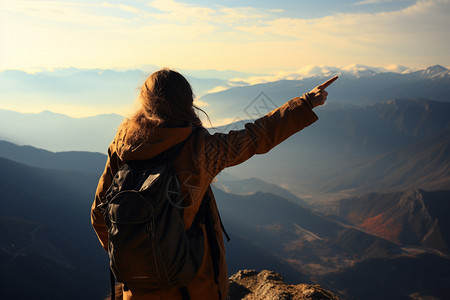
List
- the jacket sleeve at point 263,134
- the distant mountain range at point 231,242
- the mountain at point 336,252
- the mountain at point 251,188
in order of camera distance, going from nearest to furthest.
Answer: the jacket sleeve at point 263,134 < the distant mountain range at point 231,242 < the mountain at point 336,252 < the mountain at point 251,188

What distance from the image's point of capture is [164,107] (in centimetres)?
253

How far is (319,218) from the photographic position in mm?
101688

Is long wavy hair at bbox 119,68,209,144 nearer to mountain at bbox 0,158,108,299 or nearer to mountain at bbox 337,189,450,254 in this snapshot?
mountain at bbox 0,158,108,299

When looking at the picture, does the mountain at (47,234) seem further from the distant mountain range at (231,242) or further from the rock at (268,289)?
the rock at (268,289)

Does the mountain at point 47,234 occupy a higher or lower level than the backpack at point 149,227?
lower

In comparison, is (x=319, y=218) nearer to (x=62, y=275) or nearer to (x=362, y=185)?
(x=362, y=185)

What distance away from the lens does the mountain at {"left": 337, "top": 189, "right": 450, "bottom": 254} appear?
3440 inches

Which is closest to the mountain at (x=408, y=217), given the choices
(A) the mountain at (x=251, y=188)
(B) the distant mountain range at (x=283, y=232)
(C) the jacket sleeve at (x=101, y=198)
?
(B) the distant mountain range at (x=283, y=232)

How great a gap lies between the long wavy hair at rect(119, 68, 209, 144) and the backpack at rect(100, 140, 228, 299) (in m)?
0.20

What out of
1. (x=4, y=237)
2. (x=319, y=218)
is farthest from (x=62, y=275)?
(x=319, y=218)

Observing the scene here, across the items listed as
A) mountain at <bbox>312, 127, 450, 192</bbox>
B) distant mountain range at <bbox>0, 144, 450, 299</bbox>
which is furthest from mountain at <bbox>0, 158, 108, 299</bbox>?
mountain at <bbox>312, 127, 450, 192</bbox>

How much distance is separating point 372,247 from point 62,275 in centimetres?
6693

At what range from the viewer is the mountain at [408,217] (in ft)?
287

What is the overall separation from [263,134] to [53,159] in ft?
406
